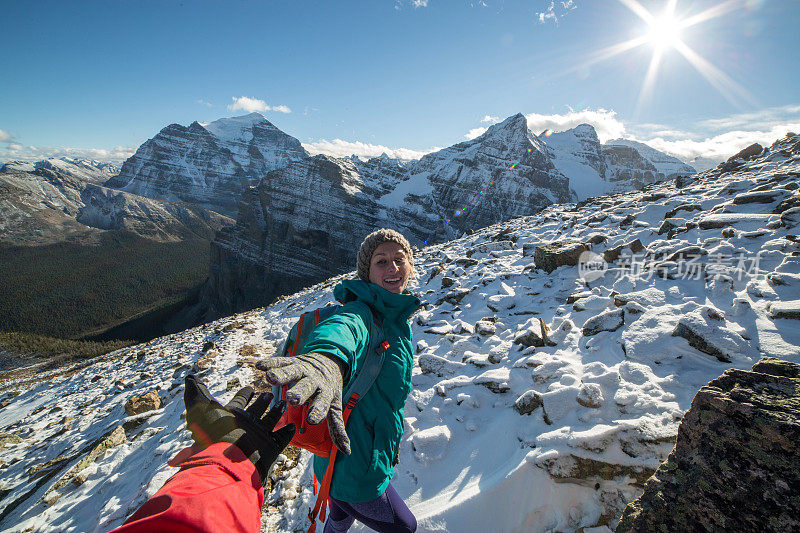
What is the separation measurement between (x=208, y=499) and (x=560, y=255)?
8573 millimetres

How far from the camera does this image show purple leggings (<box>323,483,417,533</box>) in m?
2.56

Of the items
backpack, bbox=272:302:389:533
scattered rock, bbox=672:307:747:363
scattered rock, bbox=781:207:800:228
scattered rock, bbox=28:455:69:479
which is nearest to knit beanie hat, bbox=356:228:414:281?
backpack, bbox=272:302:389:533

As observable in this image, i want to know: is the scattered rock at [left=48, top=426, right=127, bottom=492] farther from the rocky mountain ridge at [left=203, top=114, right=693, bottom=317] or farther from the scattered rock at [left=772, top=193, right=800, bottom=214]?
the rocky mountain ridge at [left=203, top=114, right=693, bottom=317]

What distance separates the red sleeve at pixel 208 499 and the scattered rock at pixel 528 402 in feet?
10.5

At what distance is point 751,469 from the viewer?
175 cm

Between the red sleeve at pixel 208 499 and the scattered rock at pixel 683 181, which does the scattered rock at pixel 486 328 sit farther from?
the scattered rock at pixel 683 181

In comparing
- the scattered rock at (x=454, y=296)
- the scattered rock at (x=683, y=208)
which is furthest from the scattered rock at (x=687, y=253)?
the scattered rock at (x=454, y=296)

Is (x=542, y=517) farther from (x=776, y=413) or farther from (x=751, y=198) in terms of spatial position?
(x=751, y=198)

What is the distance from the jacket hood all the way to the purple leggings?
63.4 inches

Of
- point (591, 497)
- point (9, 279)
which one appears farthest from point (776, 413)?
point (9, 279)

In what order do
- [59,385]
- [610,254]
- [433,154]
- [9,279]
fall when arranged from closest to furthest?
[610,254]
[59,385]
[9,279]
[433,154]

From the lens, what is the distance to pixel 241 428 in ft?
6.77

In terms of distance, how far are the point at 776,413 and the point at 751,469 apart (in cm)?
38

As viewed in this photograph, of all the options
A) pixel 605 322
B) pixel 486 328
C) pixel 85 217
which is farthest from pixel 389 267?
pixel 85 217
